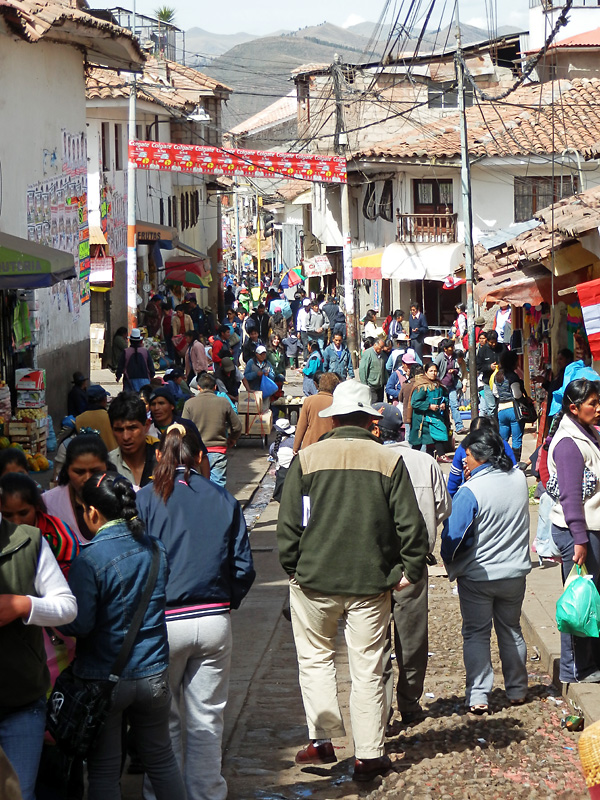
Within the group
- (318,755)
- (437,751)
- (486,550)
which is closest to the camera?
(318,755)

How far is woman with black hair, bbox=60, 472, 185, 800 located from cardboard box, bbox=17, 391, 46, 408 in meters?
11.3

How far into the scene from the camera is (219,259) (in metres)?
54.5

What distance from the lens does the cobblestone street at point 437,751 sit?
5246 mm

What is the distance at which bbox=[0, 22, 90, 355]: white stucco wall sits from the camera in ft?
50.7

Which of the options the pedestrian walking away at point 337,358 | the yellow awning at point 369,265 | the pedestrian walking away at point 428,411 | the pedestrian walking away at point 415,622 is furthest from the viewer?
the yellow awning at point 369,265

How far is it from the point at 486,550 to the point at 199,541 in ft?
6.14

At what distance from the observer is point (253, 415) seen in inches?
661

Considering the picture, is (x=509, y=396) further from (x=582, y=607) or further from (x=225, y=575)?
(x=225, y=575)

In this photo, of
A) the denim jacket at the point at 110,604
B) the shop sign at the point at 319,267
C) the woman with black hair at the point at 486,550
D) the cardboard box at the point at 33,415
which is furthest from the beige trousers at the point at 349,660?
the shop sign at the point at 319,267

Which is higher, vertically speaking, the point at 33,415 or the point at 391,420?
the point at 391,420

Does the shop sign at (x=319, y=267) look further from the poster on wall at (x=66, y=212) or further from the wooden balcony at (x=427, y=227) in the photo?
the poster on wall at (x=66, y=212)

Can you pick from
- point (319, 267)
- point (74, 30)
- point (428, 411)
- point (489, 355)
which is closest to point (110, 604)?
point (428, 411)

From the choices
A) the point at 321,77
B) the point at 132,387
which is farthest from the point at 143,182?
the point at 132,387

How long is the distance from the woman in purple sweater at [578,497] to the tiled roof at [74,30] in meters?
10.1
